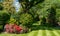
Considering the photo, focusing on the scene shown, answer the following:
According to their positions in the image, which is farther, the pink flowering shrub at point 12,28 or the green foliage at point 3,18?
the green foliage at point 3,18

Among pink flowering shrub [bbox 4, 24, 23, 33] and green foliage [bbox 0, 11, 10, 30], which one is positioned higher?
green foliage [bbox 0, 11, 10, 30]

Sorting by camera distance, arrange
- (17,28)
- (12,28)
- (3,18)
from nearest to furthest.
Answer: (17,28)
(12,28)
(3,18)

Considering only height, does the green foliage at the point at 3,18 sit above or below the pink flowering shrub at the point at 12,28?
above

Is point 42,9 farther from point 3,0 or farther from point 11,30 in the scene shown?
point 11,30

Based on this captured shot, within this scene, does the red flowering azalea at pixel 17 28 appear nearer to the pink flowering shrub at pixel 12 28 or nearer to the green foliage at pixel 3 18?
the pink flowering shrub at pixel 12 28

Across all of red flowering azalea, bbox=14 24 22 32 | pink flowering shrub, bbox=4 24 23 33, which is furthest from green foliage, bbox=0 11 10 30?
red flowering azalea, bbox=14 24 22 32

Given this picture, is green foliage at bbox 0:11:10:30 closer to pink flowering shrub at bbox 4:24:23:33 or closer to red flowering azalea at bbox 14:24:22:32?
pink flowering shrub at bbox 4:24:23:33

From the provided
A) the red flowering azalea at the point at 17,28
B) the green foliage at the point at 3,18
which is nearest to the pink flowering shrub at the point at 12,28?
the red flowering azalea at the point at 17,28

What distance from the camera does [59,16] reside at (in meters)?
52.8

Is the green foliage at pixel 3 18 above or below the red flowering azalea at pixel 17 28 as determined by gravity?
above

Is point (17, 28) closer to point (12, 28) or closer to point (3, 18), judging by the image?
point (12, 28)

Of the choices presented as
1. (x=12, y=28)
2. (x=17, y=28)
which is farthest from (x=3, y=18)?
(x=17, y=28)

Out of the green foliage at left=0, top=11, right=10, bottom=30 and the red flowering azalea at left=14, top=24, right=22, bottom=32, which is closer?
the red flowering azalea at left=14, top=24, right=22, bottom=32

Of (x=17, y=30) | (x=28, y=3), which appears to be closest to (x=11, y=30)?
(x=17, y=30)
